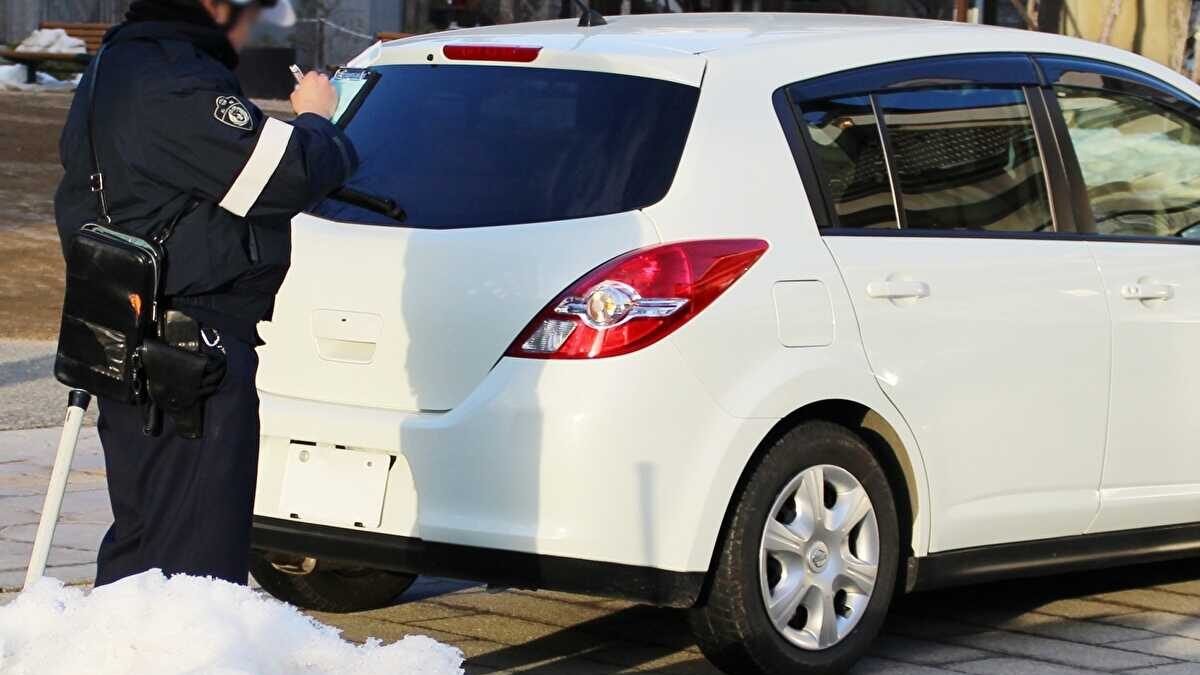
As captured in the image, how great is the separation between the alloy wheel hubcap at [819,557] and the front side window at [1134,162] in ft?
4.18

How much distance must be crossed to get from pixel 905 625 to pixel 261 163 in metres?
2.86

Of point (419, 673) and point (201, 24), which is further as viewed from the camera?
point (201, 24)

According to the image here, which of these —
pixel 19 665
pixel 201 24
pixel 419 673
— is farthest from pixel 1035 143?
pixel 19 665

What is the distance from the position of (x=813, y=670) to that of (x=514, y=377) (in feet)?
3.43

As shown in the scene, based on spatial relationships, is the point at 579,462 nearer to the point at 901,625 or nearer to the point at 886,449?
the point at 886,449

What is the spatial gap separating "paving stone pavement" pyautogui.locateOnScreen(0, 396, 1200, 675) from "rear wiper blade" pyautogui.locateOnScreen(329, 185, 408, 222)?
1.12 m

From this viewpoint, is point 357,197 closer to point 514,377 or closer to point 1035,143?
point 514,377

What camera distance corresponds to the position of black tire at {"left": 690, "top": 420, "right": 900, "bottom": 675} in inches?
193

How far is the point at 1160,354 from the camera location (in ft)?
19.2

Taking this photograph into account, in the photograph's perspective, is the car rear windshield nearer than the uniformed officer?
No

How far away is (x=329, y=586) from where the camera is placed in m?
5.91

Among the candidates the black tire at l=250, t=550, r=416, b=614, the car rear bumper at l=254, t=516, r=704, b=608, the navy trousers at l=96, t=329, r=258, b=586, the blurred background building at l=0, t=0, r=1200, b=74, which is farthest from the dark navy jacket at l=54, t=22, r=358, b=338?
the blurred background building at l=0, t=0, r=1200, b=74

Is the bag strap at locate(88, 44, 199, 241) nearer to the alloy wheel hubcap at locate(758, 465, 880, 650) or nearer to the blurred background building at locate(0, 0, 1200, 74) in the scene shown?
the alloy wheel hubcap at locate(758, 465, 880, 650)

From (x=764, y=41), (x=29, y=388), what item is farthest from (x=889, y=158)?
(x=29, y=388)
